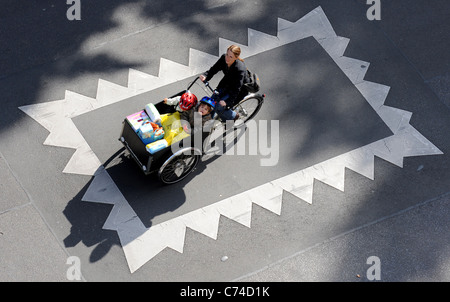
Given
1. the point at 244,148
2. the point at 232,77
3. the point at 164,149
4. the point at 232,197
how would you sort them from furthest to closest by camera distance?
the point at 244,148 < the point at 232,197 < the point at 232,77 < the point at 164,149

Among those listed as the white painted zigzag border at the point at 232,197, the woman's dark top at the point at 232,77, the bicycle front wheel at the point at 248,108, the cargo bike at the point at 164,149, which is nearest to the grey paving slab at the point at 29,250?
the white painted zigzag border at the point at 232,197

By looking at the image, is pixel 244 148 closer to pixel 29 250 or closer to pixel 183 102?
pixel 183 102

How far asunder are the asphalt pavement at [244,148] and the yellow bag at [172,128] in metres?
0.97

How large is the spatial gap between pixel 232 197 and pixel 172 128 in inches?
60.1

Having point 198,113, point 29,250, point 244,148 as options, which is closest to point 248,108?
point 244,148

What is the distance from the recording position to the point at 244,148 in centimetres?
895

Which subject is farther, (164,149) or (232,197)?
(232,197)

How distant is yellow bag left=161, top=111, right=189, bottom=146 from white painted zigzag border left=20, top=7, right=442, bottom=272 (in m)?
1.26

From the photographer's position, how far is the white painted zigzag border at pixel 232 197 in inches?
316

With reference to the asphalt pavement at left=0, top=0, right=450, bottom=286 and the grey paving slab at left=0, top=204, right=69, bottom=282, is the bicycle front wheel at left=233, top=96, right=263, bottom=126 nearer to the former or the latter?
the asphalt pavement at left=0, top=0, right=450, bottom=286

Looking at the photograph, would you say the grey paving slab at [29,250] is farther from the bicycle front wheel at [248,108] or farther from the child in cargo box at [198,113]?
the bicycle front wheel at [248,108]

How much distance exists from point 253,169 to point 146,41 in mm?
3550

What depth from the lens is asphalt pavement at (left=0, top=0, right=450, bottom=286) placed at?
786cm

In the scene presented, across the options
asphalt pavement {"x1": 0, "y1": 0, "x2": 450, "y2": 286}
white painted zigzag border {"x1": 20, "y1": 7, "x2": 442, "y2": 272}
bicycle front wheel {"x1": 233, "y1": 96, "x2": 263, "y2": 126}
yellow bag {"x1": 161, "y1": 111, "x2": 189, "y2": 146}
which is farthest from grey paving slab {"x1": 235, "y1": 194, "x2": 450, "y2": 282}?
bicycle front wheel {"x1": 233, "y1": 96, "x2": 263, "y2": 126}
